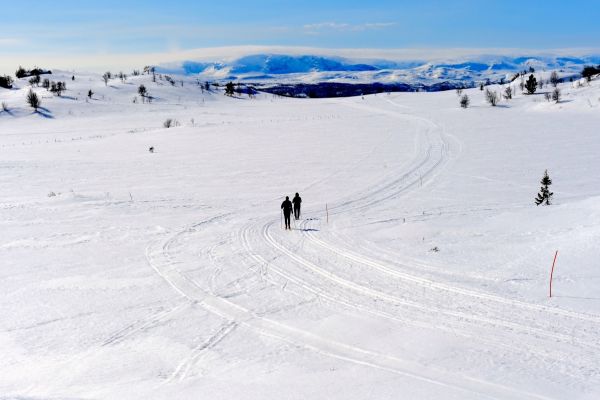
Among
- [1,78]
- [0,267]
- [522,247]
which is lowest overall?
[0,267]

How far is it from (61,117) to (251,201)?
70.1m

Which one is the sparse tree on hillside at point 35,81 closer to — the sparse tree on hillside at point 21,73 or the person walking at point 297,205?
the sparse tree on hillside at point 21,73

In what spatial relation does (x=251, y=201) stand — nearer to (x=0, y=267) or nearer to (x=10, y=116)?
(x=0, y=267)

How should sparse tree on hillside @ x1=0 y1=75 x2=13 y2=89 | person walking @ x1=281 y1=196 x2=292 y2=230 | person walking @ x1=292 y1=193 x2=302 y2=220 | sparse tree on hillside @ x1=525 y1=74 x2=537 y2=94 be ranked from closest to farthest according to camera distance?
person walking @ x1=281 y1=196 x2=292 y2=230 < person walking @ x1=292 y1=193 x2=302 y2=220 < sparse tree on hillside @ x1=525 y1=74 x2=537 y2=94 < sparse tree on hillside @ x1=0 y1=75 x2=13 y2=89

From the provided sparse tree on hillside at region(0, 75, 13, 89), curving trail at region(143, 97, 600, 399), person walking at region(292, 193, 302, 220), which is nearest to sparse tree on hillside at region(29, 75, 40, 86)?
sparse tree on hillside at region(0, 75, 13, 89)

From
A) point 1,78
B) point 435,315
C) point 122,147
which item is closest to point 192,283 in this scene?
point 435,315

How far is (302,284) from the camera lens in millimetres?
13000

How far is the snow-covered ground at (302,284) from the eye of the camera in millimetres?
8539

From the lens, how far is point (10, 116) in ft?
268

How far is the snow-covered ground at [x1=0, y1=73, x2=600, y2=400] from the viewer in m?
8.54

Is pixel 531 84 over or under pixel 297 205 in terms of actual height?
over

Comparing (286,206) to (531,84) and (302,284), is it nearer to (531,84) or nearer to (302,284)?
(302,284)

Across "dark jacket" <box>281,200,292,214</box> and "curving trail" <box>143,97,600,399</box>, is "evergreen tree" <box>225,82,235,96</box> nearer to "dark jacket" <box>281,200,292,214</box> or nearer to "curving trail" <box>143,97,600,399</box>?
"dark jacket" <box>281,200,292,214</box>

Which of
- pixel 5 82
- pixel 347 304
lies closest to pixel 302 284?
pixel 347 304
